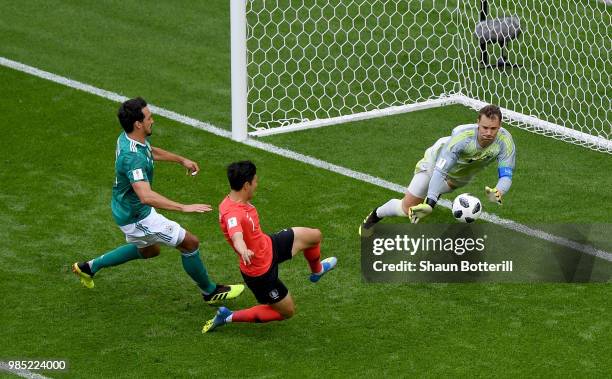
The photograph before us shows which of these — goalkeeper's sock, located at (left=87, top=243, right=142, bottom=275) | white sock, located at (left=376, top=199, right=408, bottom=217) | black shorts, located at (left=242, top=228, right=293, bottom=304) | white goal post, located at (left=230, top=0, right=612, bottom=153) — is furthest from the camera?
white goal post, located at (left=230, top=0, right=612, bottom=153)

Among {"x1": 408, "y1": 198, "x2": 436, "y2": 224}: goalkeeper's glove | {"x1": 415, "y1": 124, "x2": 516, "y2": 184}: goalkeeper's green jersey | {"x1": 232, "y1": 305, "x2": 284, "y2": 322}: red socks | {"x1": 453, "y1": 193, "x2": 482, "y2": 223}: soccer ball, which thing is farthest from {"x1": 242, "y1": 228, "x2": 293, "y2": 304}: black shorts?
{"x1": 415, "y1": 124, "x2": 516, "y2": 184}: goalkeeper's green jersey

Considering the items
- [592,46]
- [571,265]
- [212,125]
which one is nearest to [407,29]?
[592,46]

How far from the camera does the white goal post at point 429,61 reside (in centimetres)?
1515

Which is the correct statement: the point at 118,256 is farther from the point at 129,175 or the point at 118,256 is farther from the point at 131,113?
the point at 131,113

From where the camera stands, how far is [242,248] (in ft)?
30.1

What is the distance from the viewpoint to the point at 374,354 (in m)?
9.69

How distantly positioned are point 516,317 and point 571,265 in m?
1.23

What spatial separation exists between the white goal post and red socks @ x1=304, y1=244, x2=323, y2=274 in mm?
4232

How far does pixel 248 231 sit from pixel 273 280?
0.42 meters

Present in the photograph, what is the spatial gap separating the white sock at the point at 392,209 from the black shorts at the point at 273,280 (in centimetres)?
204

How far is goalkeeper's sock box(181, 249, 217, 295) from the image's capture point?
10.3m

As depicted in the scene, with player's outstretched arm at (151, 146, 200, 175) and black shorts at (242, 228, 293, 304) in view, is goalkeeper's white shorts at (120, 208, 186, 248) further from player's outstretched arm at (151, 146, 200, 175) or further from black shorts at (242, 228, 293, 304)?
black shorts at (242, 228, 293, 304)

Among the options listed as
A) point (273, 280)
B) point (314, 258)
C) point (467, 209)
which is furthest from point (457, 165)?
point (273, 280)

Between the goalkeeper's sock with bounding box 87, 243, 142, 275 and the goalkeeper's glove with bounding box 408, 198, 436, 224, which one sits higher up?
the goalkeeper's glove with bounding box 408, 198, 436, 224
